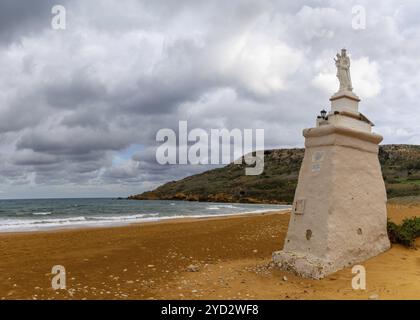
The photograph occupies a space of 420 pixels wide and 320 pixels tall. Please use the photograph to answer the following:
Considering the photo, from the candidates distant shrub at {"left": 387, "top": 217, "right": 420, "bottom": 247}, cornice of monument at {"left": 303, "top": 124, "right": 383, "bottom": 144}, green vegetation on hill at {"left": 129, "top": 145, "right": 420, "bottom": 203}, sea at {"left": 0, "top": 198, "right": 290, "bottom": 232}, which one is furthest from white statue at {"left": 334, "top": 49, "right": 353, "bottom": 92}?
green vegetation on hill at {"left": 129, "top": 145, "right": 420, "bottom": 203}

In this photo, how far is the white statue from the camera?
995 cm

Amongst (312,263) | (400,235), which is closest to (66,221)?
(312,263)

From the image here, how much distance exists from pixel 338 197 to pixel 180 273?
4741 mm

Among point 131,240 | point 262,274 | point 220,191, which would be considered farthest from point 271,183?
point 262,274

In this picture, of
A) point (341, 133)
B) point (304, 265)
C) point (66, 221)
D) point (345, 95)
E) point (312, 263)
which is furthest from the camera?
point (66, 221)

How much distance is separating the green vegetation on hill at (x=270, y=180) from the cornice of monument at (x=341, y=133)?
41.3 metres

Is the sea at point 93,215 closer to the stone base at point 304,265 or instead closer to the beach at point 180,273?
the beach at point 180,273

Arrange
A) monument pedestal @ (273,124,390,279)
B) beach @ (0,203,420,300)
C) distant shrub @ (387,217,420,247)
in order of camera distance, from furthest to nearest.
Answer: distant shrub @ (387,217,420,247), monument pedestal @ (273,124,390,279), beach @ (0,203,420,300)

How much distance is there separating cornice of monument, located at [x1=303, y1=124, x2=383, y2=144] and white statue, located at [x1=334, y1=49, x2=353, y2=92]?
4.56ft

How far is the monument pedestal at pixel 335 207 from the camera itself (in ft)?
28.1

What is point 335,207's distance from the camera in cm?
871

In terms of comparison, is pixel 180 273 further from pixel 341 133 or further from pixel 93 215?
pixel 93 215

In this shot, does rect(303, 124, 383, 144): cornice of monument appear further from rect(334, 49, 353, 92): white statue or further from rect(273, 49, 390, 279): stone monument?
rect(334, 49, 353, 92): white statue

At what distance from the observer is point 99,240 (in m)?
16.2
